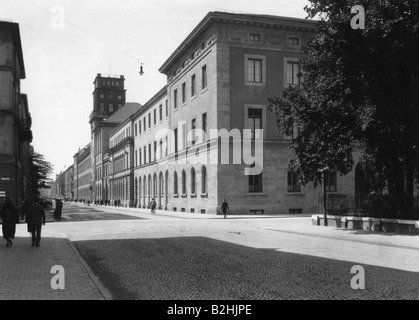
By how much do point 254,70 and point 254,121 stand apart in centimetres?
425

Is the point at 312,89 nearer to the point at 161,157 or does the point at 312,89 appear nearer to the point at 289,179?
the point at 289,179

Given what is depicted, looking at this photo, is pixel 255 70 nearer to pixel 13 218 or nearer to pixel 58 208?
pixel 58 208

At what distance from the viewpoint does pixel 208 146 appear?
40.0 metres

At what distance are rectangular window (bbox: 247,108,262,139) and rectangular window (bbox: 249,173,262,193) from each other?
3253mm

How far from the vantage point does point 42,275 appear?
32.0ft

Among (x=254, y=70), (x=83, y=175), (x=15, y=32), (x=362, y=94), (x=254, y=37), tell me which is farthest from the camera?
(x=83, y=175)

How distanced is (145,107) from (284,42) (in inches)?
1268

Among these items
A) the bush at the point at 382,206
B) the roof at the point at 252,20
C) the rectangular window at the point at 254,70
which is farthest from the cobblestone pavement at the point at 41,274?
the roof at the point at 252,20

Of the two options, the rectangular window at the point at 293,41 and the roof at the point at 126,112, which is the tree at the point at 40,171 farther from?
the rectangular window at the point at 293,41

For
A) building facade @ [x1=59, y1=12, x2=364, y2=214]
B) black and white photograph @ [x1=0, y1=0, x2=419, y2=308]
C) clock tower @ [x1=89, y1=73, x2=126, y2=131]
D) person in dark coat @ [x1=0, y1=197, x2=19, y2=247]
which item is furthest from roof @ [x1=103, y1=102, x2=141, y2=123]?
person in dark coat @ [x1=0, y1=197, x2=19, y2=247]

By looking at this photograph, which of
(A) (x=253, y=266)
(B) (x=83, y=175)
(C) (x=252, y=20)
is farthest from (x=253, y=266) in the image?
(B) (x=83, y=175)

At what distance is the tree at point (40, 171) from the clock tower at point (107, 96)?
96.9ft

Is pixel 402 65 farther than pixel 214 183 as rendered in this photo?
No

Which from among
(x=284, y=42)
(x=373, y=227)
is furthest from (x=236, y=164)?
(x=373, y=227)
